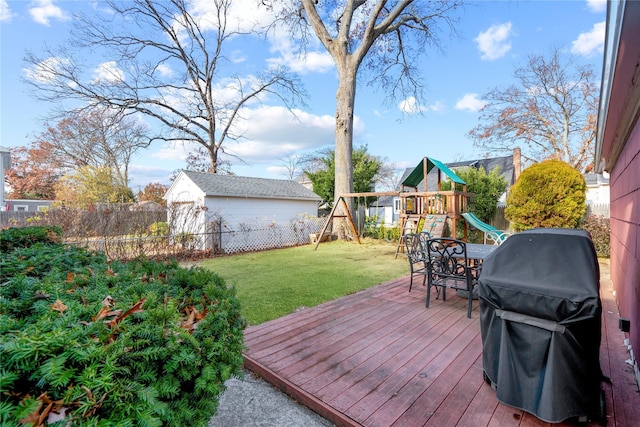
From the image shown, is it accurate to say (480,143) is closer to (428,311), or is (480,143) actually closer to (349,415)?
(428,311)

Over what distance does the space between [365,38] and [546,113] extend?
1429cm

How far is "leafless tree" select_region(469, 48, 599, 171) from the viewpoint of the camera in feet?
55.3

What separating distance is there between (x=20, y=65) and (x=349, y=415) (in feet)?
54.4

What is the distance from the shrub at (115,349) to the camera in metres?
0.79

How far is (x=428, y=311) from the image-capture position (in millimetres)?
3803

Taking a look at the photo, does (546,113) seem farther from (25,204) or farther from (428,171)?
(25,204)

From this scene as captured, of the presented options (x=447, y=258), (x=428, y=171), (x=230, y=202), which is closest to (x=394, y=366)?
(x=447, y=258)

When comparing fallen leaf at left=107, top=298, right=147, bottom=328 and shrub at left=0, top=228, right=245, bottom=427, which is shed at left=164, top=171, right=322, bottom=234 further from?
fallen leaf at left=107, top=298, right=147, bottom=328

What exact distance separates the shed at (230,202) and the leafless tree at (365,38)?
2.80 metres

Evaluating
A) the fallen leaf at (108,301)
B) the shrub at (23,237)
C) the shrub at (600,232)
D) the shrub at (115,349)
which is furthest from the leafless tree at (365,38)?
the fallen leaf at (108,301)

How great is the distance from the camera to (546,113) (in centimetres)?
1834

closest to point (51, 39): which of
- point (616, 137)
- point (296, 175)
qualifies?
point (616, 137)

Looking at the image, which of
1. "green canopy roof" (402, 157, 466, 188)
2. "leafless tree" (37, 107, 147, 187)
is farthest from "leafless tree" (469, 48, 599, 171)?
"leafless tree" (37, 107, 147, 187)

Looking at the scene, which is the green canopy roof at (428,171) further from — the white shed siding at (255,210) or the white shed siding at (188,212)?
the white shed siding at (188,212)
